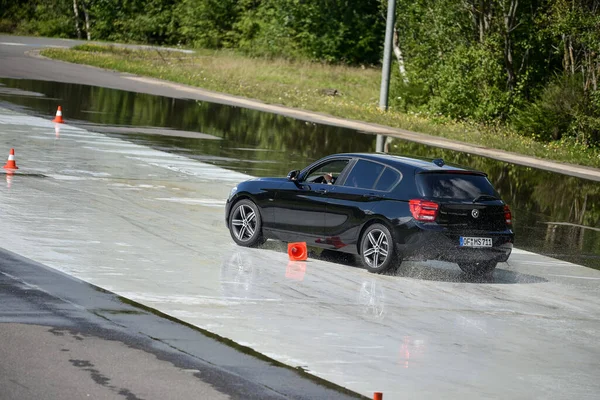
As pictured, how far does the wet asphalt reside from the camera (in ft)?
27.4

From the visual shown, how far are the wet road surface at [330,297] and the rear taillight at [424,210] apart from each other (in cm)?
74

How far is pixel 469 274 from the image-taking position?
15.2 metres

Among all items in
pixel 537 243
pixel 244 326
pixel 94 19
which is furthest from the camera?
pixel 94 19

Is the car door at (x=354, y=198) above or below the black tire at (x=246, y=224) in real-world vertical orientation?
above

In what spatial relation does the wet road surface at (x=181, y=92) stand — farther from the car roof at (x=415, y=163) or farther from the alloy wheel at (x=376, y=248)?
the alloy wheel at (x=376, y=248)

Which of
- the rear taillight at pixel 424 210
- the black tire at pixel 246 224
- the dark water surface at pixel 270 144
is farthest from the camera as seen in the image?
the dark water surface at pixel 270 144

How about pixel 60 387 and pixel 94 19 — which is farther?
pixel 94 19

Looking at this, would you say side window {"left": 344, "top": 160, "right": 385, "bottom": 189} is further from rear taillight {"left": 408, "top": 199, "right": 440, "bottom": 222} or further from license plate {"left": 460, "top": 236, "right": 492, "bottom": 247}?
license plate {"left": 460, "top": 236, "right": 492, "bottom": 247}

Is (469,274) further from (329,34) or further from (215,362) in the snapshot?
(329,34)

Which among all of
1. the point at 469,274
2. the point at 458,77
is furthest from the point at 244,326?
the point at 458,77

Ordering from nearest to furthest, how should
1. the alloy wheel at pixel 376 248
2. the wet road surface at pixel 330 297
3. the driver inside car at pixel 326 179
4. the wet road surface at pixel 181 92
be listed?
the wet road surface at pixel 330 297
the alloy wheel at pixel 376 248
the driver inside car at pixel 326 179
the wet road surface at pixel 181 92

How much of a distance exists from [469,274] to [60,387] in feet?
25.9

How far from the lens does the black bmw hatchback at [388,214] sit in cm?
1446

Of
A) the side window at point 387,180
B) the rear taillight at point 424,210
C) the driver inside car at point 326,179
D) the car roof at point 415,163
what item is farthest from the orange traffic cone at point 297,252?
the rear taillight at point 424,210
